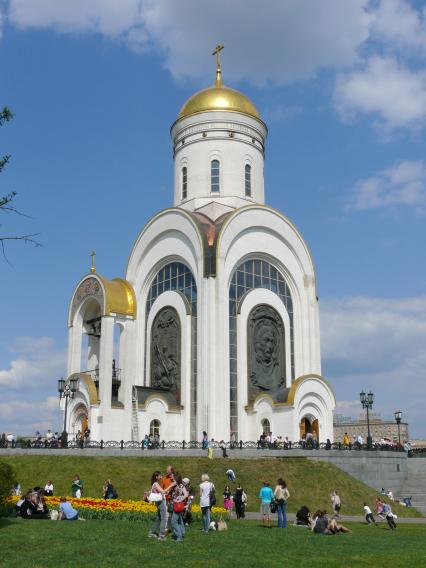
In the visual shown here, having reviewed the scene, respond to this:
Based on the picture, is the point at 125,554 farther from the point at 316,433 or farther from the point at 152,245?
the point at 152,245

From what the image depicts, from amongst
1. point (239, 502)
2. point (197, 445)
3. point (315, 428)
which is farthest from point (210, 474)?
point (315, 428)

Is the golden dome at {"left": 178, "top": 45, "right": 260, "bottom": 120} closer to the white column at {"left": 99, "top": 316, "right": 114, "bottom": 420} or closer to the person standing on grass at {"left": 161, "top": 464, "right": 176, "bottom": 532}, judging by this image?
the white column at {"left": 99, "top": 316, "right": 114, "bottom": 420}

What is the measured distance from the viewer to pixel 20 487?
78.1 ft

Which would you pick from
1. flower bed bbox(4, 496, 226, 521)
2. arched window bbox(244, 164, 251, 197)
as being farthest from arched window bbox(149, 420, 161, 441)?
flower bed bbox(4, 496, 226, 521)

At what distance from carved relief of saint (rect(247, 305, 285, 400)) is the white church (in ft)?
0.20

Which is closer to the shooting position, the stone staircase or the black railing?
the stone staircase

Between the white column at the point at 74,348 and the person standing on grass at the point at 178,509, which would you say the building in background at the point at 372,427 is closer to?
the white column at the point at 74,348

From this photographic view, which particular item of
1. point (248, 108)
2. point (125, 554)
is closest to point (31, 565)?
point (125, 554)

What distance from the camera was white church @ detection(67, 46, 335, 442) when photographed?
115 feet

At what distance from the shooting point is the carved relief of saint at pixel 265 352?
3669 cm

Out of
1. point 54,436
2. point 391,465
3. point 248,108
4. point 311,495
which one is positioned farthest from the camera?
point 248,108

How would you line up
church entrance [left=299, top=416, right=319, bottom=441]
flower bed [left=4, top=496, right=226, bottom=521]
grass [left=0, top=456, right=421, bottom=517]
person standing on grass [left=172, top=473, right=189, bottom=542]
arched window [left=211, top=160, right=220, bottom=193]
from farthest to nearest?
arched window [left=211, top=160, right=220, bottom=193], church entrance [left=299, top=416, right=319, bottom=441], grass [left=0, top=456, right=421, bottom=517], flower bed [left=4, top=496, right=226, bottom=521], person standing on grass [left=172, top=473, right=189, bottom=542]

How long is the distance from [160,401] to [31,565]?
2630 centimetres

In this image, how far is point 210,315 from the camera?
114 ft
